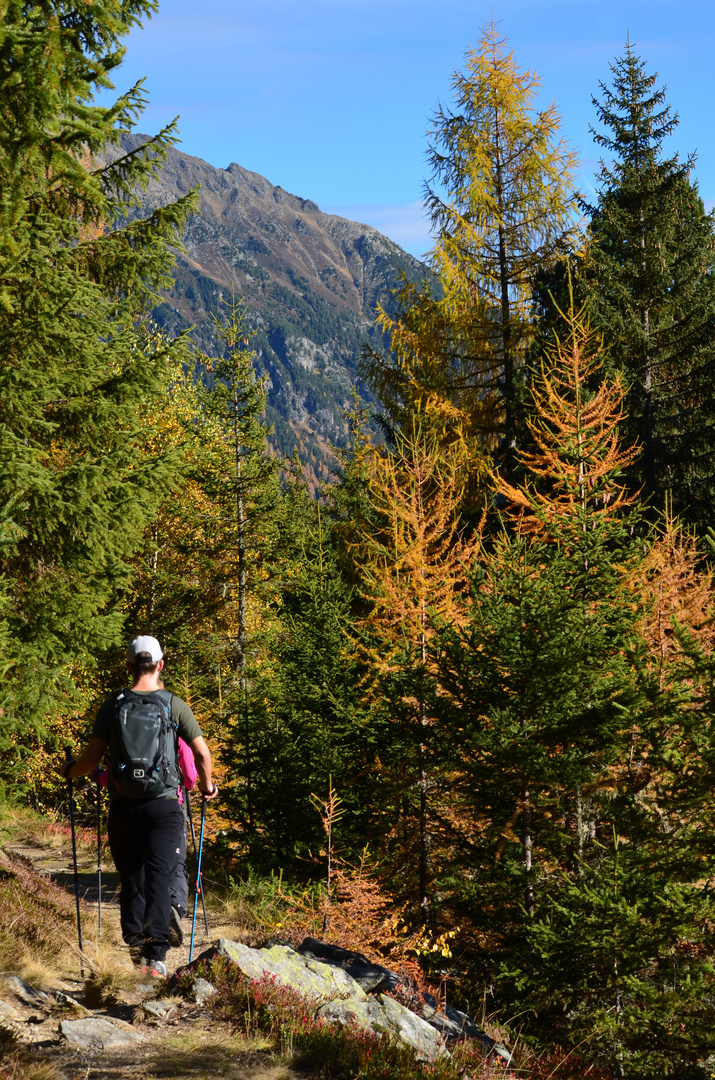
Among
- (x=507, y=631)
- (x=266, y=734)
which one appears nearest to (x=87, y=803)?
(x=266, y=734)

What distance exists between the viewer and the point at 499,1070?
5188 millimetres

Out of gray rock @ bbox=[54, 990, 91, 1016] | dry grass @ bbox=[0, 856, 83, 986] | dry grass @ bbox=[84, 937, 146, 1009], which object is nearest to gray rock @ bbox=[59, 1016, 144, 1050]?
gray rock @ bbox=[54, 990, 91, 1016]

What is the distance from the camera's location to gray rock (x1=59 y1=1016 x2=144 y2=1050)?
167 inches

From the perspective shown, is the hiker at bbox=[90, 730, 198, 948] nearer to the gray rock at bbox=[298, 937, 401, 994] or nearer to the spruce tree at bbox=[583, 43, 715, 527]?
the gray rock at bbox=[298, 937, 401, 994]

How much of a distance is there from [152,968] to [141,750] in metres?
1.55

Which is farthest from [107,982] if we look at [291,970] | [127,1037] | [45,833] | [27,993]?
[45,833]

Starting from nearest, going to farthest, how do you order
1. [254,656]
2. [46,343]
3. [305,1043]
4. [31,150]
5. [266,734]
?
[305,1043], [31,150], [46,343], [266,734], [254,656]

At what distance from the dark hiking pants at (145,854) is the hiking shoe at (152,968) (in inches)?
9.4

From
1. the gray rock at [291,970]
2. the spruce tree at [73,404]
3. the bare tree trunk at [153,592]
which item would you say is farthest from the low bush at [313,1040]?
the bare tree trunk at [153,592]

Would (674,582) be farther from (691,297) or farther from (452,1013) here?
(691,297)

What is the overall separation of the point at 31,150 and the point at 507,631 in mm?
6876

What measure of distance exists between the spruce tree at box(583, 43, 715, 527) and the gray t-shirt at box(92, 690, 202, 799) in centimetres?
1680

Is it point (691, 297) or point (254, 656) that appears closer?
point (254, 656)

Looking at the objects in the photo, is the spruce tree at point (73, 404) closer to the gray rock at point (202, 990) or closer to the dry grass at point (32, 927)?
the dry grass at point (32, 927)
